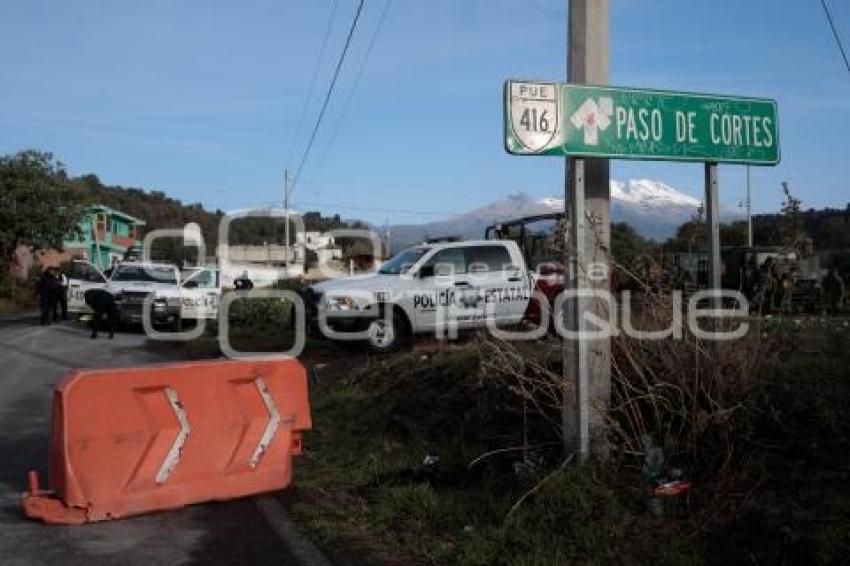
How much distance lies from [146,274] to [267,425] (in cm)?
1878

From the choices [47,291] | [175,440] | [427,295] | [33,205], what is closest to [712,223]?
[175,440]

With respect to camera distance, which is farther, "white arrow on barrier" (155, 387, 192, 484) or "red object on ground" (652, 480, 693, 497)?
"white arrow on barrier" (155, 387, 192, 484)

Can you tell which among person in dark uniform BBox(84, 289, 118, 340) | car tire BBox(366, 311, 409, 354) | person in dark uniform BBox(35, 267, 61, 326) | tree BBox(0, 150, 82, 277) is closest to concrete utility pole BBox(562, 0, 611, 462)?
car tire BBox(366, 311, 409, 354)

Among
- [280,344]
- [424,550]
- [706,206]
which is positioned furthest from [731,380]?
[280,344]

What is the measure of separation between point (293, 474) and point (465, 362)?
257 cm

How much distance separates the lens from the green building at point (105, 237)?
60.7 m

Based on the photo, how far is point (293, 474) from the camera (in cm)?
842

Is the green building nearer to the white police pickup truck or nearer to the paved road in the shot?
the white police pickup truck

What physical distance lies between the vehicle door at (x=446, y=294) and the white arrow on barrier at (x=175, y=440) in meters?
7.77

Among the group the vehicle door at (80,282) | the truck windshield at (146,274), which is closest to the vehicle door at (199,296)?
the truck windshield at (146,274)

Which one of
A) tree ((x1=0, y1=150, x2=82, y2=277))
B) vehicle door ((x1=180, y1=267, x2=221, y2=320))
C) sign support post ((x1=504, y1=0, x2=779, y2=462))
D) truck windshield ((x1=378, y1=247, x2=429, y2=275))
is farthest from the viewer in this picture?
tree ((x1=0, y1=150, x2=82, y2=277))

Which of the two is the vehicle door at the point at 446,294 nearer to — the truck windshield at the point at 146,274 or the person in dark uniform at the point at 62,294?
the truck windshield at the point at 146,274

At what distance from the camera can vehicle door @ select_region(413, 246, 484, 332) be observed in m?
14.8

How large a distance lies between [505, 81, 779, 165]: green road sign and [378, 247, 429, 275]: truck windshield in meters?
8.33
